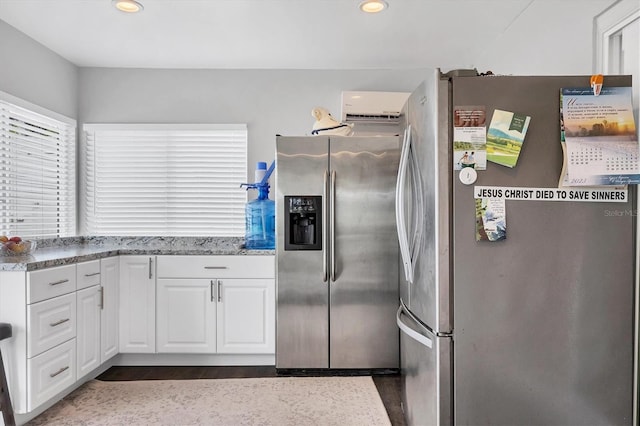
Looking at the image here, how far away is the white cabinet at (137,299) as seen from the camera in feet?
9.56

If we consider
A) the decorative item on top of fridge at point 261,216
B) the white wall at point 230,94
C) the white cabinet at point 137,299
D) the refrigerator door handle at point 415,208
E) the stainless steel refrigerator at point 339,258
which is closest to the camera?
the refrigerator door handle at point 415,208

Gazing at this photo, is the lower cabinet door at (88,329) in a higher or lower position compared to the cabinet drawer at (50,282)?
lower

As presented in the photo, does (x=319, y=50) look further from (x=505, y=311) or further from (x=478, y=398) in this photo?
(x=478, y=398)

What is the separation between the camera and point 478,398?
4.79 feet

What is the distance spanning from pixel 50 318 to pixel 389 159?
2297 millimetres

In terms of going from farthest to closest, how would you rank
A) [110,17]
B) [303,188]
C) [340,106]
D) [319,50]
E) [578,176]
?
[340,106] < [319,50] < [303,188] < [110,17] < [578,176]

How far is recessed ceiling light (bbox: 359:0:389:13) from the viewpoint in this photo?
2.34m

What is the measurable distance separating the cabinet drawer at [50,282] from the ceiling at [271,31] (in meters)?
1.62

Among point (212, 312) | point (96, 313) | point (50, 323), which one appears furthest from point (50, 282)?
point (212, 312)

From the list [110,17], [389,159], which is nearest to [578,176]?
[389,159]

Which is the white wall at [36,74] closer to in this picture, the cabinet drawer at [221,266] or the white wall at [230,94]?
the white wall at [230,94]

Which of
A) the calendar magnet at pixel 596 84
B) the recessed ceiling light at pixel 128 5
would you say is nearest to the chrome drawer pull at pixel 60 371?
the recessed ceiling light at pixel 128 5

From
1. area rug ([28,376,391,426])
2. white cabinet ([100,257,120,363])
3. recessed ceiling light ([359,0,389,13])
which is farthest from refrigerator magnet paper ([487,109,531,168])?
white cabinet ([100,257,120,363])

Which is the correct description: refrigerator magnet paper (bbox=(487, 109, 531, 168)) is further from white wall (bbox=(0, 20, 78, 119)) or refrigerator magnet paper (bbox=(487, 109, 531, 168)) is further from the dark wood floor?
white wall (bbox=(0, 20, 78, 119))
